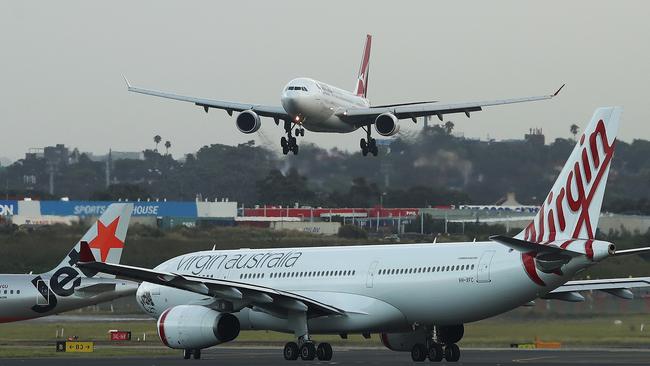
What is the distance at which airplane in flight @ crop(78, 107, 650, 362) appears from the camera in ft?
113

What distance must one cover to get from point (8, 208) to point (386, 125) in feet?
95.6

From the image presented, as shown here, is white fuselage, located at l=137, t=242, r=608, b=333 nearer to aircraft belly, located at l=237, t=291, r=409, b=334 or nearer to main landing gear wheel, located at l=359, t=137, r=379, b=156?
aircraft belly, located at l=237, t=291, r=409, b=334

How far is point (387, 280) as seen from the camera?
38.8m

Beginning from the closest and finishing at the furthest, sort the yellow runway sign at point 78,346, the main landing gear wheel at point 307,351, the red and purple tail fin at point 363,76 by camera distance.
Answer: the main landing gear wheel at point 307,351 < the yellow runway sign at point 78,346 < the red and purple tail fin at point 363,76

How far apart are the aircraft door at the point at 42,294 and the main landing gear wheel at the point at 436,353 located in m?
15.3

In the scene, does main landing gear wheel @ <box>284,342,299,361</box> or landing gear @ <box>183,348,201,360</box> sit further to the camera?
landing gear @ <box>183,348,201,360</box>

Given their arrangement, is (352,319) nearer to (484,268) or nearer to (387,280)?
(387,280)

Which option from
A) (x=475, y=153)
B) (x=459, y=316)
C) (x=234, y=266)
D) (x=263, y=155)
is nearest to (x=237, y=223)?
(x=263, y=155)

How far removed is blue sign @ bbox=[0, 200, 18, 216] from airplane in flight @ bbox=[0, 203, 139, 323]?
3018cm

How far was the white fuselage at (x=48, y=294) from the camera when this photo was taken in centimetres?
4847

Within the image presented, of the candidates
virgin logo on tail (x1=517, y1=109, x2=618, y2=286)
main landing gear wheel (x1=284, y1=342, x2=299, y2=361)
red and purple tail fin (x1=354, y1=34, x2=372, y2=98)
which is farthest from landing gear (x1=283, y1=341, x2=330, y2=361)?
red and purple tail fin (x1=354, y1=34, x2=372, y2=98)

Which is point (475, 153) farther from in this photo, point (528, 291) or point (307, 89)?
point (528, 291)

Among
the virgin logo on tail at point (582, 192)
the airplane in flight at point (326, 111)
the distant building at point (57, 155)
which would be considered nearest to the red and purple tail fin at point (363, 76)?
the airplane in flight at point (326, 111)

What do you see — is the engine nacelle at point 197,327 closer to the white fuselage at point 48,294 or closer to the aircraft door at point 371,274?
the aircraft door at point 371,274
